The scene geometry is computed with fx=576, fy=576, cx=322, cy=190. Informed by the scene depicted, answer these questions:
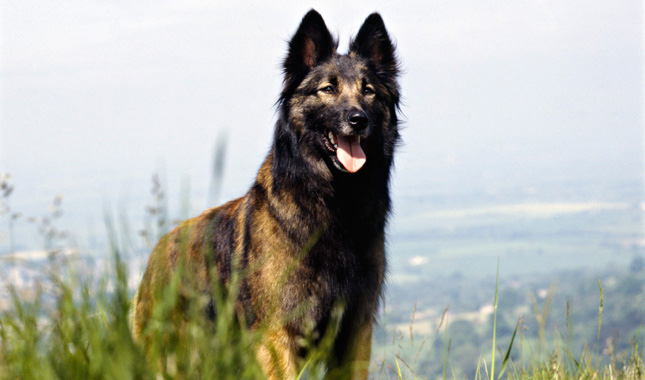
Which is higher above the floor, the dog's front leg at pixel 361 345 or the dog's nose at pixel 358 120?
the dog's nose at pixel 358 120

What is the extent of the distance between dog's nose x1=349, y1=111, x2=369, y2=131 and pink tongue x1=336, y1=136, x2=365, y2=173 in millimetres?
145

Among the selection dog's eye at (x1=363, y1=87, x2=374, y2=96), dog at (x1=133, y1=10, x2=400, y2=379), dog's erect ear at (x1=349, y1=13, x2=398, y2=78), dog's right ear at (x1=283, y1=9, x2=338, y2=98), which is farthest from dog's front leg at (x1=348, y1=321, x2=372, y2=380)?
dog's erect ear at (x1=349, y1=13, x2=398, y2=78)

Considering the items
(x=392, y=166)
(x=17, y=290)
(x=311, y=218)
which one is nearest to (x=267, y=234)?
(x=311, y=218)

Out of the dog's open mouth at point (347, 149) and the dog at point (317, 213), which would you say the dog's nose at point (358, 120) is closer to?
the dog at point (317, 213)

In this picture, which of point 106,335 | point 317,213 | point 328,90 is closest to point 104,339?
point 106,335

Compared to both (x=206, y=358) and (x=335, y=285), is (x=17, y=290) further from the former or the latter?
(x=335, y=285)

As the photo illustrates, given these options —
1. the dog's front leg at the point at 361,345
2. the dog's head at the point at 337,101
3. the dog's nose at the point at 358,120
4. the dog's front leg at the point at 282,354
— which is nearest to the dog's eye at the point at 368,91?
the dog's head at the point at 337,101

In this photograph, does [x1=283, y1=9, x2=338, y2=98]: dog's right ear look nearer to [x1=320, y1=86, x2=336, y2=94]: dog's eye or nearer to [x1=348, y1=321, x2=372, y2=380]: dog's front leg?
[x1=320, y1=86, x2=336, y2=94]: dog's eye

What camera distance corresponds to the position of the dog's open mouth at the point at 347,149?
417cm

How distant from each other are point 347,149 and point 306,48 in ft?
3.06

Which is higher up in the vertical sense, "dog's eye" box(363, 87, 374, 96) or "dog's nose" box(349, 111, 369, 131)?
"dog's eye" box(363, 87, 374, 96)

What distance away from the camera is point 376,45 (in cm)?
478

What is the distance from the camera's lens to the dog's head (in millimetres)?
4211

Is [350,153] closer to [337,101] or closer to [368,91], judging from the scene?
[337,101]
